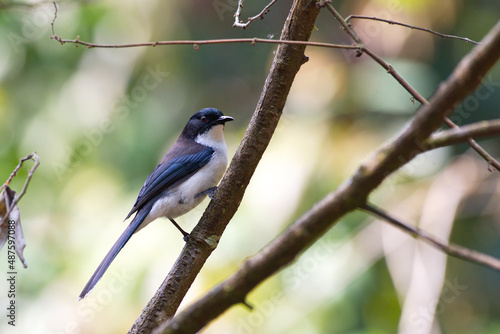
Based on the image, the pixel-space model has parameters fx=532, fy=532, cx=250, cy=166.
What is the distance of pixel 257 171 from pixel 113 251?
2162mm

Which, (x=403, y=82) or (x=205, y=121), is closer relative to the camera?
(x=403, y=82)

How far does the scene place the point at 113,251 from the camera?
3.68 m

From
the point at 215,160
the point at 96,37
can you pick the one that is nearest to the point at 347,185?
the point at 215,160

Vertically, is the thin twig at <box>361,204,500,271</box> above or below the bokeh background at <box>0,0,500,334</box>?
below

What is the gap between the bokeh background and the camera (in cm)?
489

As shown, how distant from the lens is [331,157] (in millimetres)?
5656

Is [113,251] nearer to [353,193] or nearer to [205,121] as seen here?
[205,121]

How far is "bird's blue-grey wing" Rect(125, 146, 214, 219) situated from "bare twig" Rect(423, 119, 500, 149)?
296 centimetres

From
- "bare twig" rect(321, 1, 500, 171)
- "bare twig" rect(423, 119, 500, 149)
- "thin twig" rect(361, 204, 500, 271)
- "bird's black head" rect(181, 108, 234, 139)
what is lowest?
"thin twig" rect(361, 204, 500, 271)

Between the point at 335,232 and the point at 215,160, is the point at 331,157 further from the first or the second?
the point at 215,160

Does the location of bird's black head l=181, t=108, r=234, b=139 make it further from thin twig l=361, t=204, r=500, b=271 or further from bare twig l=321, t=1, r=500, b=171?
thin twig l=361, t=204, r=500, b=271

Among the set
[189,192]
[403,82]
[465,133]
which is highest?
[189,192]

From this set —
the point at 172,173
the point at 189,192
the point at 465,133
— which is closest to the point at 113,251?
the point at 189,192

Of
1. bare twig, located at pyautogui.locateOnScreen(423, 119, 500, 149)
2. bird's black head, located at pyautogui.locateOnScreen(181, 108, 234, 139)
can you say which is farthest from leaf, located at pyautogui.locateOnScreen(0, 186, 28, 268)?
bird's black head, located at pyautogui.locateOnScreen(181, 108, 234, 139)
